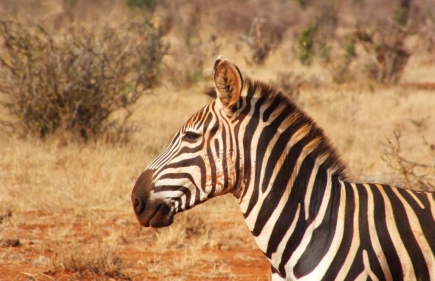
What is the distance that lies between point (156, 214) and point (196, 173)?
27 cm

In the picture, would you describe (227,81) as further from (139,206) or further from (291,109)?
(139,206)

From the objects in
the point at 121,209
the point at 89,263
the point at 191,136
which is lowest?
the point at 121,209

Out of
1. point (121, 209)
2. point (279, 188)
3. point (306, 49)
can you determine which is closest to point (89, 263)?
point (121, 209)

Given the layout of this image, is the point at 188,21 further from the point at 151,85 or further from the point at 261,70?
the point at 151,85

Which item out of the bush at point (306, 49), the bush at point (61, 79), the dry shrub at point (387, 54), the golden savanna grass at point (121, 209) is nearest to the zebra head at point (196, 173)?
the golden savanna grass at point (121, 209)

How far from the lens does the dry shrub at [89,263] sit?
5.14m

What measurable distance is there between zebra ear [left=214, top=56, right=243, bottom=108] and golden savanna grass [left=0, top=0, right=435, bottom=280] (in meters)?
0.74

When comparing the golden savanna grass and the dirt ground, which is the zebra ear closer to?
the golden savanna grass

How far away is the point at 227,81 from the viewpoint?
320 cm

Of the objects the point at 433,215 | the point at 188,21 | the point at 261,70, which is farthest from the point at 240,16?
the point at 433,215

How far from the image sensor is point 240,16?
40.2 metres

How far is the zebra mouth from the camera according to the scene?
3.27 meters

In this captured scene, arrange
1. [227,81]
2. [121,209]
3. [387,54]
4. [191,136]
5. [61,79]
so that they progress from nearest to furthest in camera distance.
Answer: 1. [227,81]
2. [191,136]
3. [121,209]
4. [61,79]
5. [387,54]

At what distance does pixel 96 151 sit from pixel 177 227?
9.57ft
